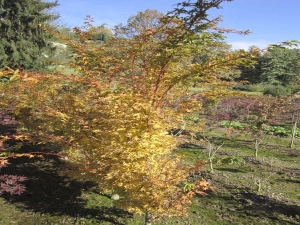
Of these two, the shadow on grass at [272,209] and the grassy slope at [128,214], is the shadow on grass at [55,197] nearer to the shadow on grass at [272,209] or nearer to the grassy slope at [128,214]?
the grassy slope at [128,214]

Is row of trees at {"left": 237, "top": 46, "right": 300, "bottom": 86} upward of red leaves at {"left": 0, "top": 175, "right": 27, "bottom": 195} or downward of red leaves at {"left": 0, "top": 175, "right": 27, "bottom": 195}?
upward

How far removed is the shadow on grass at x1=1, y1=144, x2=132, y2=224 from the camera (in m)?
6.43

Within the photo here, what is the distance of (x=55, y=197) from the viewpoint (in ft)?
23.5

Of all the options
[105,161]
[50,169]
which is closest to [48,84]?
[50,169]

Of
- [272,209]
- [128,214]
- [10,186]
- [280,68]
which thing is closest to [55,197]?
[10,186]

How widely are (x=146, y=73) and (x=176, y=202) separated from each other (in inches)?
86.7

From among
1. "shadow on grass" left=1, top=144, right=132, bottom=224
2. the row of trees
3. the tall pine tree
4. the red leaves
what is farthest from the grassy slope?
the row of trees

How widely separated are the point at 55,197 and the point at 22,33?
1981cm

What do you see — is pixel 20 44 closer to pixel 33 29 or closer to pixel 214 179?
pixel 33 29

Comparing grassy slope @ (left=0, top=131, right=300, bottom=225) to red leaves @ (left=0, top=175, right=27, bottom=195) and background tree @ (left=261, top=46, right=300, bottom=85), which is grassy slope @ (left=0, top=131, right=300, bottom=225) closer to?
red leaves @ (left=0, top=175, right=27, bottom=195)

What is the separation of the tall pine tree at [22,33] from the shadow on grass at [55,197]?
1518 cm

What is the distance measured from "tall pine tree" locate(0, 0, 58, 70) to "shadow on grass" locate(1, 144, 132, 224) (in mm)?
15184

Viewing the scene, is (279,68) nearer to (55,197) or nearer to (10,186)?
(55,197)

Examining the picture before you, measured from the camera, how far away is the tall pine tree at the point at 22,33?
21.3 m
